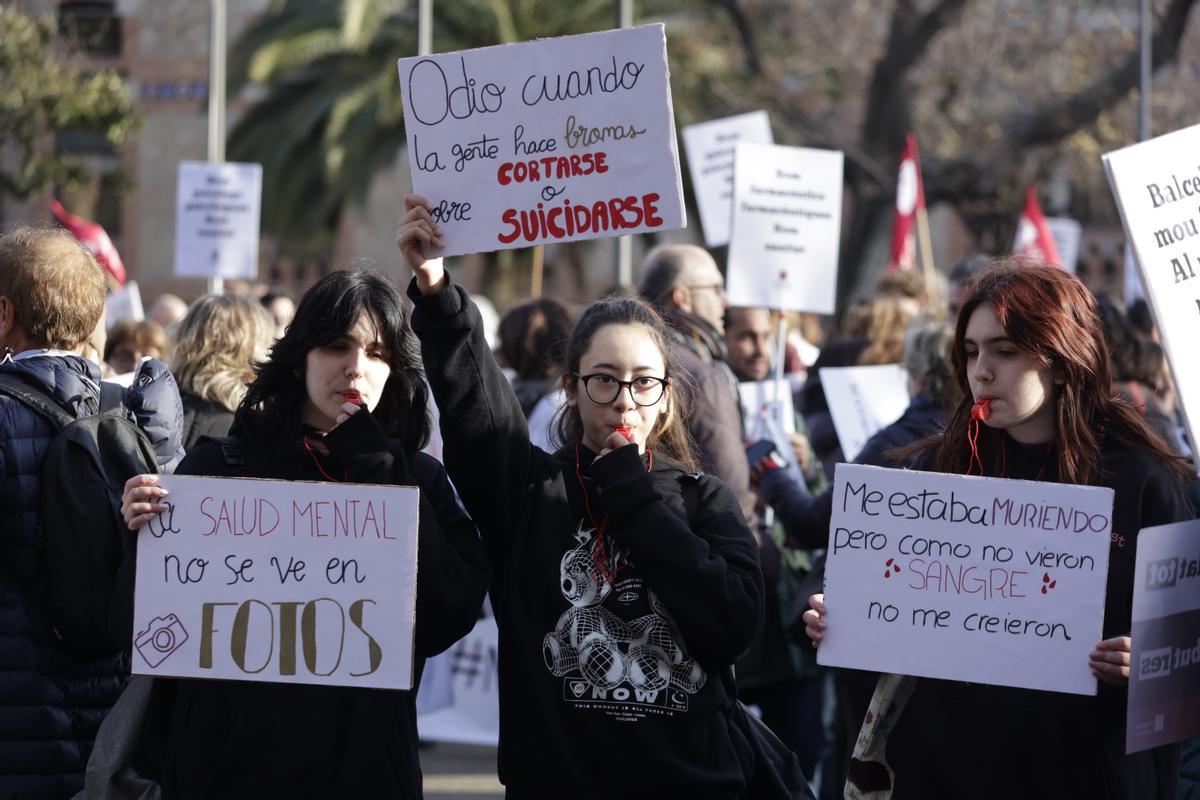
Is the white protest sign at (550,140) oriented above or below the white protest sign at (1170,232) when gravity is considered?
above

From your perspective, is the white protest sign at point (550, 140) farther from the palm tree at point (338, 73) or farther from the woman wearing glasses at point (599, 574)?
the palm tree at point (338, 73)

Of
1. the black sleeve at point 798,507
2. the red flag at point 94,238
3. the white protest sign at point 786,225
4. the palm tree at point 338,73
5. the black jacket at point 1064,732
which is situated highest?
the palm tree at point 338,73

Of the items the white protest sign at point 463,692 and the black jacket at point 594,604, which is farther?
the white protest sign at point 463,692

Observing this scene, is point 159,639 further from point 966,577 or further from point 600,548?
point 966,577

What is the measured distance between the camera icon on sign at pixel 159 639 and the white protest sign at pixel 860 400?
3397 mm

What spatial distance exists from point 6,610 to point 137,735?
448 millimetres

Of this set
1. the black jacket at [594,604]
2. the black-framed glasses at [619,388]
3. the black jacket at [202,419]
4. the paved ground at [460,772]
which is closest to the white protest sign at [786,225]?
the paved ground at [460,772]

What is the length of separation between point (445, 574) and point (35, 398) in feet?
3.40

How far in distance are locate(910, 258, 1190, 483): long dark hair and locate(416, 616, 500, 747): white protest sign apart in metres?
4.74

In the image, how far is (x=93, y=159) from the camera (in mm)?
30422

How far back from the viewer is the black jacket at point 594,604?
3.21 metres

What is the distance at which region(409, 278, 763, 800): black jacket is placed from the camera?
321 cm

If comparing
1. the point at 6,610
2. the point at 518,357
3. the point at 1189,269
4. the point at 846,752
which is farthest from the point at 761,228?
the point at 6,610

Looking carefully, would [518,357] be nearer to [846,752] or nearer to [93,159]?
[846,752]
